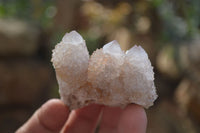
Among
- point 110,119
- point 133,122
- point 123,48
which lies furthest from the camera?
point 123,48

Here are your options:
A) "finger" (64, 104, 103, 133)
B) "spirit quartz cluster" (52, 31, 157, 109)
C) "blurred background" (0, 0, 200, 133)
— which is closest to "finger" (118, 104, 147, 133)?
"spirit quartz cluster" (52, 31, 157, 109)

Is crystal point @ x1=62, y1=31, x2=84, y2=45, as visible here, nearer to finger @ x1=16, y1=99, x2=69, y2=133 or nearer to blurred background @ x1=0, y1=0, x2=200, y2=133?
finger @ x1=16, y1=99, x2=69, y2=133

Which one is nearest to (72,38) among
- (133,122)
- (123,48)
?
(133,122)

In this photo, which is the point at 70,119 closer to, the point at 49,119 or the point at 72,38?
the point at 49,119

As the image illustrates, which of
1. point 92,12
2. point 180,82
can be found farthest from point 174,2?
point 92,12

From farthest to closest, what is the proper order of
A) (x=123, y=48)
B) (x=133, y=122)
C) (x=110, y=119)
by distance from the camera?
(x=123, y=48) < (x=110, y=119) < (x=133, y=122)

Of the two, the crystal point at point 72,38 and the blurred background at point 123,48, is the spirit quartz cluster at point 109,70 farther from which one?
the blurred background at point 123,48
